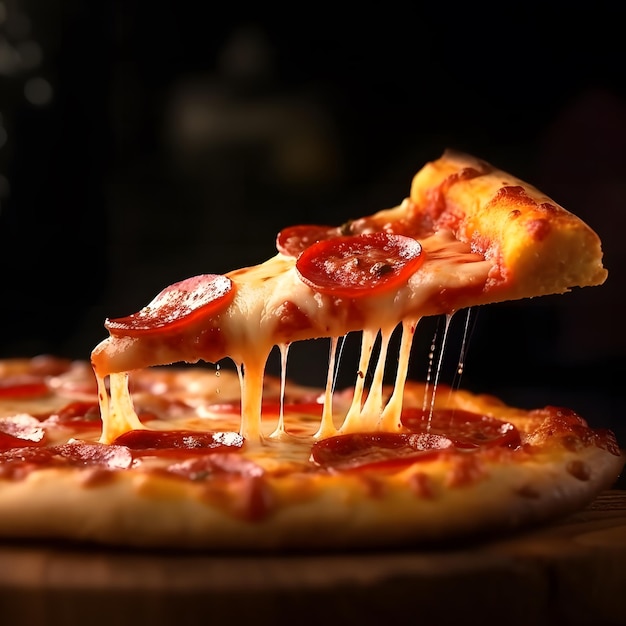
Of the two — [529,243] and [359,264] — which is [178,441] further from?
[529,243]

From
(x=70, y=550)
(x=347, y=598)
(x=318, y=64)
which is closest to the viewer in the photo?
(x=347, y=598)

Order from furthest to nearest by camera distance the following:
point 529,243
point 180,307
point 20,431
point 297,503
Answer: point 20,431
point 180,307
point 529,243
point 297,503

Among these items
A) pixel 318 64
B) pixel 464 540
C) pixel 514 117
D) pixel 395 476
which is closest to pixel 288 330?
pixel 395 476

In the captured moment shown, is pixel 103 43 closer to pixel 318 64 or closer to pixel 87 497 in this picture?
pixel 318 64

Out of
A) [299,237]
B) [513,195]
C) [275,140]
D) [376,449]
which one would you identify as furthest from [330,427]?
[275,140]

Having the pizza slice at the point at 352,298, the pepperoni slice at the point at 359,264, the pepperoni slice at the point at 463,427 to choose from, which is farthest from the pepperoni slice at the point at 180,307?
the pepperoni slice at the point at 463,427

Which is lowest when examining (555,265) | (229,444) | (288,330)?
(229,444)

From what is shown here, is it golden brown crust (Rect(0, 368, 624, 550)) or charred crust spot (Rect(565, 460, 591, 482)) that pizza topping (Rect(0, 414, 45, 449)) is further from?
charred crust spot (Rect(565, 460, 591, 482))
